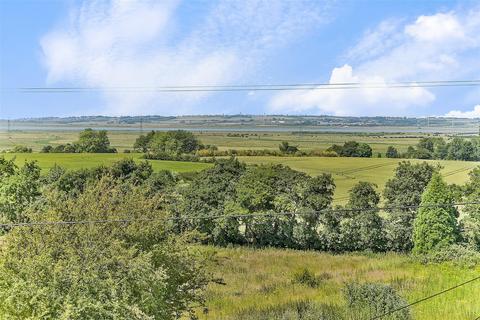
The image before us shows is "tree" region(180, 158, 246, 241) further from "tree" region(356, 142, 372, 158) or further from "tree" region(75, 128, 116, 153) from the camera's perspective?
"tree" region(356, 142, 372, 158)

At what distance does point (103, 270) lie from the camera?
766 centimetres

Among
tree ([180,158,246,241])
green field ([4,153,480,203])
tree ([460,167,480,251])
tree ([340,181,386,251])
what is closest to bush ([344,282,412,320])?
tree ([340,181,386,251])

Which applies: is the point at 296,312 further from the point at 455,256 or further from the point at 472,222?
the point at 472,222

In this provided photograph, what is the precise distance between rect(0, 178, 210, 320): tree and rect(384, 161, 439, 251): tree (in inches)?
580

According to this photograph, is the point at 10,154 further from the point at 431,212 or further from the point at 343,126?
the point at 431,212

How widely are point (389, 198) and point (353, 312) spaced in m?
13.4

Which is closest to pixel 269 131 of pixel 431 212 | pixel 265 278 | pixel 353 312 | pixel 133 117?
pixel 133 117

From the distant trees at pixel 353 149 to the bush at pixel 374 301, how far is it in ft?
54.2

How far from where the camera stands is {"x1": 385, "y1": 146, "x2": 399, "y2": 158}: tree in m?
27.5

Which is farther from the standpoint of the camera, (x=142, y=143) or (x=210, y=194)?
(x=142, y=143)

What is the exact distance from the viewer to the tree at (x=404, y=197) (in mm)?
21781

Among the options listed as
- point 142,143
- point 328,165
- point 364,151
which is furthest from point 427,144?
point 142,143

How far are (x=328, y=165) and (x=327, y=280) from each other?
12229 millimetres

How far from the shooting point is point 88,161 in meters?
27.7
